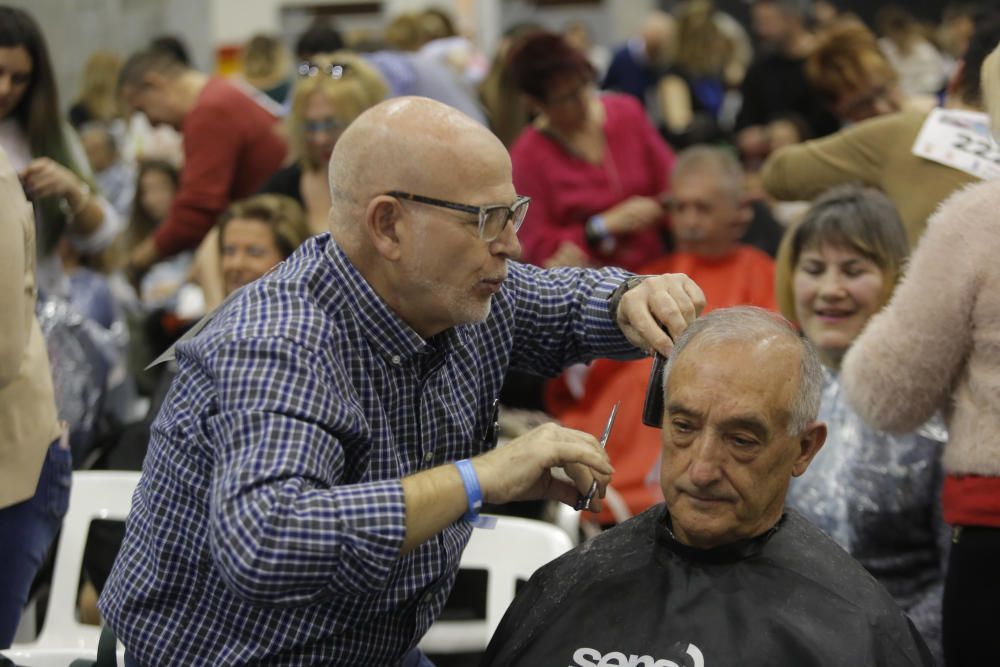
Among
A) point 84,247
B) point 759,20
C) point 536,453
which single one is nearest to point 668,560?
point 536,453

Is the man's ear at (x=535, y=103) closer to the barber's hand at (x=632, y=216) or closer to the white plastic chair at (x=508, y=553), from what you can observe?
the barber's hand at (x=632, y=216)

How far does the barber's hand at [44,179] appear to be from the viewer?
3.02 meters

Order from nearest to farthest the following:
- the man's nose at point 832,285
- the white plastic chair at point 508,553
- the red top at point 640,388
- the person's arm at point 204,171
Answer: the white plastic chair at point 508,553
the man's nose at point 832,285
the red top at point 640,388
the person's arm at point 204,171

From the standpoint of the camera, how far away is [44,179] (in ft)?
9.93

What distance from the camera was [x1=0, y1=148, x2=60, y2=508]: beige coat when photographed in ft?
7.29

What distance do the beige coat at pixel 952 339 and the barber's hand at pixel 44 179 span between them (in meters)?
1.88

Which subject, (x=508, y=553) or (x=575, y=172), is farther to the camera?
(x=575, y=172)

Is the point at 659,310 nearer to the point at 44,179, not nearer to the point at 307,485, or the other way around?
the point at 307,485

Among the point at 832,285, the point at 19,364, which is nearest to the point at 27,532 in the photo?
the point at 19,364

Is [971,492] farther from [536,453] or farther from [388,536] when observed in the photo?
[388,536]

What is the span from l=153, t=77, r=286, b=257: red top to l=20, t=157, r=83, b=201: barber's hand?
131 centimetres

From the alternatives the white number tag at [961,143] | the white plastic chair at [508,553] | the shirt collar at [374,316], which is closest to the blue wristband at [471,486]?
the shirt collar at [374,316]

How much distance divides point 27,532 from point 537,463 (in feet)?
4.08

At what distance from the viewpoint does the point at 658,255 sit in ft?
14.3
